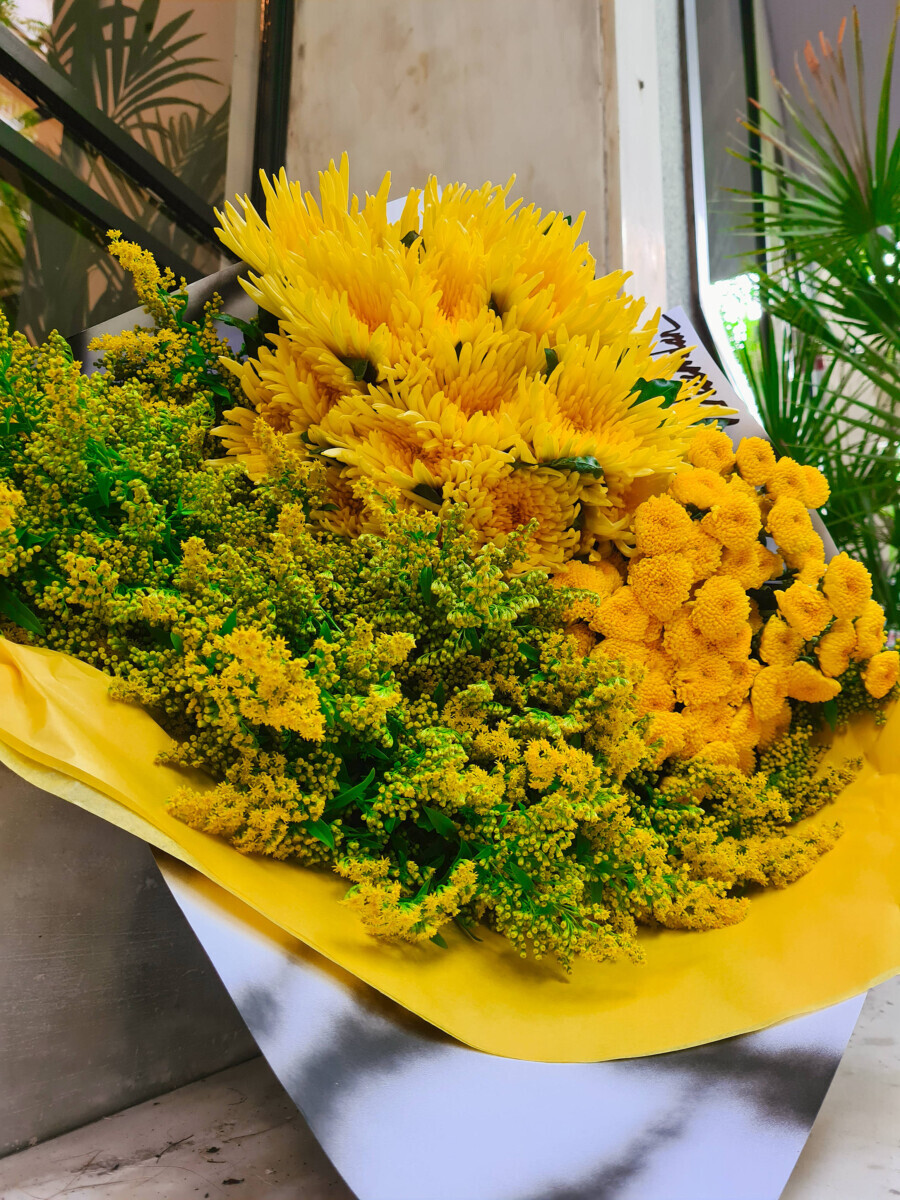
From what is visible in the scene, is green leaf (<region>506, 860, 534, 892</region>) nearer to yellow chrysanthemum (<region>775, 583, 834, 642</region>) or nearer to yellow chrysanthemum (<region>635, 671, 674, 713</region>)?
yellow chrysanthemum (<region>635, 671, 674, 713</region>)

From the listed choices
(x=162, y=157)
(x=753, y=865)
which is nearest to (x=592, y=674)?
(x=753, y=865)

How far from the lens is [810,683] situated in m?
0.59

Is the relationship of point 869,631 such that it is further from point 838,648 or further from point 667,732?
point 667,732

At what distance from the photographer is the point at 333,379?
0.58 meters

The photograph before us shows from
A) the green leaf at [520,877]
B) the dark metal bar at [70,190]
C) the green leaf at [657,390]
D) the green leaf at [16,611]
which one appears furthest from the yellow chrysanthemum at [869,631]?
the dark metal bar at [70,190]

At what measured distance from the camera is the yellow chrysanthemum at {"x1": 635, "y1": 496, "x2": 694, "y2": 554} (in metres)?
0.59

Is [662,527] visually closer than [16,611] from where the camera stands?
No

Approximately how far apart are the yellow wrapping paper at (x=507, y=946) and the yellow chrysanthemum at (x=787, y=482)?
274 millimetres

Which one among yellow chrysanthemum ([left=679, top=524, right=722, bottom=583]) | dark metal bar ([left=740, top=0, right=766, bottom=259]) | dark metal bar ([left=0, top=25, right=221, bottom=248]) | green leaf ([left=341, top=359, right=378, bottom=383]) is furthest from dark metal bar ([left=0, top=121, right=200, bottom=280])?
dark metal bar ([left=740, top=0, right=766, bottom=259])

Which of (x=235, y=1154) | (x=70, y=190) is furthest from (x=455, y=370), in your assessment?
(x=70, y=190)

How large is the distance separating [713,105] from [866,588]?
1.93 metres

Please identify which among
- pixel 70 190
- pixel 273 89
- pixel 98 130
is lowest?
pixel 70 190

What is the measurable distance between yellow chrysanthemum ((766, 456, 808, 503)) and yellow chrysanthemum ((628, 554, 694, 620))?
0.13 meters

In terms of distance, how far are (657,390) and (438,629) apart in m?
0.29
